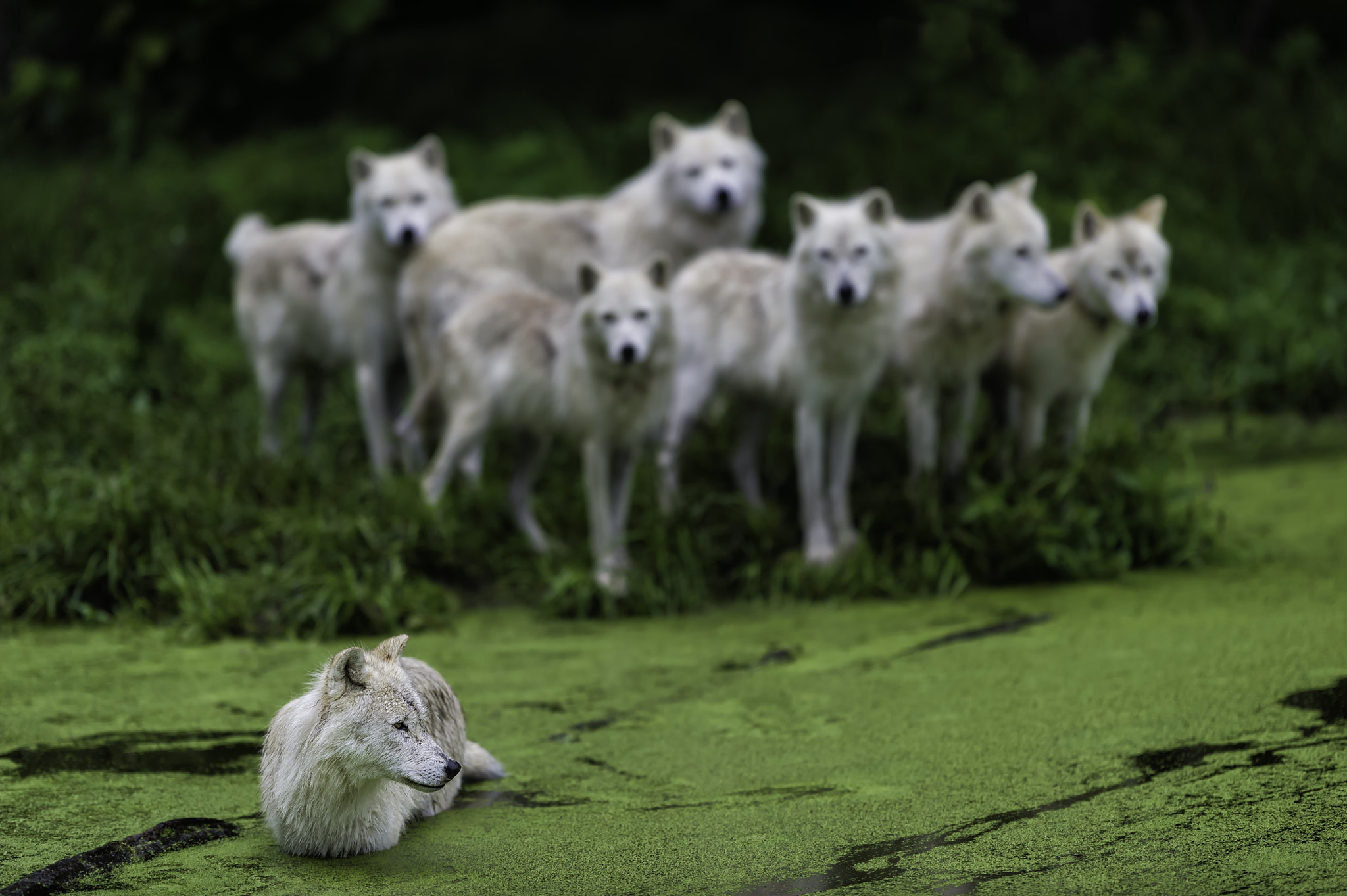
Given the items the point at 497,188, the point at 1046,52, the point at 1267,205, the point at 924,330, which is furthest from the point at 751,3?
the point at 924,330

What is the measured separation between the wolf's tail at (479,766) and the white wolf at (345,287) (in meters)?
3.65

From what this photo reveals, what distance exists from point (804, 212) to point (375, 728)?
146 inches

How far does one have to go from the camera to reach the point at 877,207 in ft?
20.6

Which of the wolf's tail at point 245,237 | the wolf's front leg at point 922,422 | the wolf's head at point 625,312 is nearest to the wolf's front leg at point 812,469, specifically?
the wolf's front leg at point 922,422

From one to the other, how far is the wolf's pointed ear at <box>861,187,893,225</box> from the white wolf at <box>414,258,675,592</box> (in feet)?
3.10

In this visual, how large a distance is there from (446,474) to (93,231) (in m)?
5.01

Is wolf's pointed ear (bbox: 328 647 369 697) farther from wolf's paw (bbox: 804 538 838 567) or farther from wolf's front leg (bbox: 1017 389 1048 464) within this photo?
wolf's front leg (bbox: 1017 389 1048 464)

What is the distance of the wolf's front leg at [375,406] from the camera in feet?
25.0

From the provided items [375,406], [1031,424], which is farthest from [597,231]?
[1031,424]

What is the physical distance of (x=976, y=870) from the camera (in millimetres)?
3102

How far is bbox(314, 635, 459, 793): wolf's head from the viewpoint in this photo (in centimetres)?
323

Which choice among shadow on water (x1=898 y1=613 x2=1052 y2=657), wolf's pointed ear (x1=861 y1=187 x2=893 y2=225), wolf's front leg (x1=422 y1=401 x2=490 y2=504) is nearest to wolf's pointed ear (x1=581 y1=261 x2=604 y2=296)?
wolf's front leg (x1=422 y1=401 x2=490 y2=504)

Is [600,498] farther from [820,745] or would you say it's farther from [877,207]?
[820,745]

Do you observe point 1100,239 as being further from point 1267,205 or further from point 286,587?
point 1267,205
